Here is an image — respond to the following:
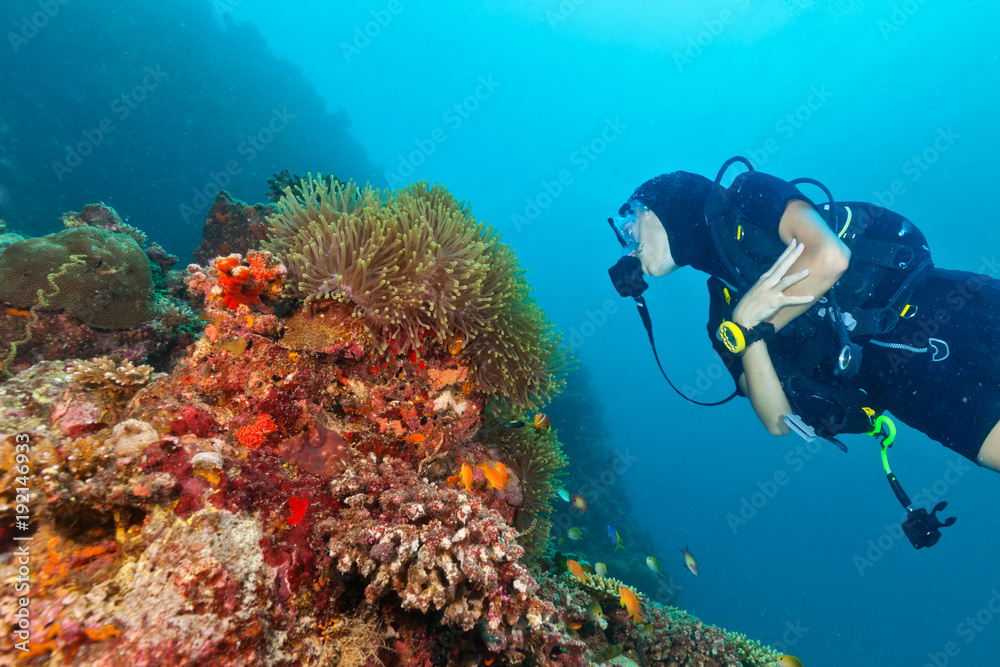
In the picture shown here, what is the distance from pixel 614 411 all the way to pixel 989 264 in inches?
2136

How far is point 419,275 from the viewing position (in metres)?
2.90

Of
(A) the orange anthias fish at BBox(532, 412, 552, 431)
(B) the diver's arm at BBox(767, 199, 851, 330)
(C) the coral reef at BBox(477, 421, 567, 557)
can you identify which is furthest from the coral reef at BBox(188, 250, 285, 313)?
(B) the diver's arm at BBox(767, 199, 851, 330)

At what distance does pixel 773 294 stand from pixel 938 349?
1775mm

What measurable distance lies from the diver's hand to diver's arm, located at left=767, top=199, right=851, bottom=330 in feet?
0.23

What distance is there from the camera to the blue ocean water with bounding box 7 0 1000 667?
67.7 feet

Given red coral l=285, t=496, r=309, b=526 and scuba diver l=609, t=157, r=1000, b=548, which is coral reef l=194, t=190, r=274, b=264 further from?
scuba diver l=609, t=157, r=1000, b=548

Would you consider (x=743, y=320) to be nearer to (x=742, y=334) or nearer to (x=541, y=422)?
(x=742, y=334)

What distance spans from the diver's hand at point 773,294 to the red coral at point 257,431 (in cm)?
389

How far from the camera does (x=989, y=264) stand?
4678cm

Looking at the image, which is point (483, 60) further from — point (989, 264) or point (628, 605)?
point (628, 605)

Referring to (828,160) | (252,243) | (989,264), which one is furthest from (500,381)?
(828,160)

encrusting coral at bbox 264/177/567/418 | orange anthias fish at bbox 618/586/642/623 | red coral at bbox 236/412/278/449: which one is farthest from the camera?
orange anthias fish at bbox 618/586/642/623

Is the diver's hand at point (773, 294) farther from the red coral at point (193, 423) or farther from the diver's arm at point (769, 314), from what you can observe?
the red coral at point (193, 423)

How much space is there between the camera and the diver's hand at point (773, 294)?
10.9 feet
